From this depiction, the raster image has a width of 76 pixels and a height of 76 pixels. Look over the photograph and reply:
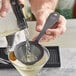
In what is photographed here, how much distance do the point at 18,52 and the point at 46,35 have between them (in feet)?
0.50

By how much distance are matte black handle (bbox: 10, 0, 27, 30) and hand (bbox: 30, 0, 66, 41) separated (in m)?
0.06

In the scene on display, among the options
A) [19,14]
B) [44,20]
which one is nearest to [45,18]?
[44,20]

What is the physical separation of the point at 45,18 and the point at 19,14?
0.13m

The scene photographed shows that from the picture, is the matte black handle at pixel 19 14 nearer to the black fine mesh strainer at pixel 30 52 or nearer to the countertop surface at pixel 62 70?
the black fine mesh strainer at pixel 30 52

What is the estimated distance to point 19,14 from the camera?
793mm

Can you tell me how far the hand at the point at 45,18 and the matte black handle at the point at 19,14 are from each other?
0.20ft

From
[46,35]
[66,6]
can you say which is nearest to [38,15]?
[46,35]

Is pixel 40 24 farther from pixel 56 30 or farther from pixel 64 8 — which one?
pixel 64 8

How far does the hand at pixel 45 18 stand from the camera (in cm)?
85

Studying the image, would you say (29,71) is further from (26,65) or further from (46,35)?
(46,35)

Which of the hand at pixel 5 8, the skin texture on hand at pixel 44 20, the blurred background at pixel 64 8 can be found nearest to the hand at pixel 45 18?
the skin texture on hand at pixel 44 20

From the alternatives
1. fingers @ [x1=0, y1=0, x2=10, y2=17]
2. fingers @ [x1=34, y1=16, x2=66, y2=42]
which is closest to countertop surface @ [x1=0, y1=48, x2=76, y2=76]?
fingers @ [x1=34, y1=16, x2=66, y2=42]

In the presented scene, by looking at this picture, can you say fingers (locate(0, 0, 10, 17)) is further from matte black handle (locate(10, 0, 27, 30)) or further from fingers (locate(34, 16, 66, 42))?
fingers (locate(34, 16, 66, 42))

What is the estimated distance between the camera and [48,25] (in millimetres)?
809
